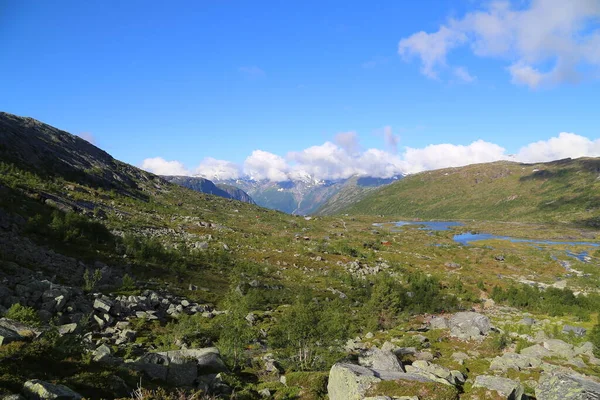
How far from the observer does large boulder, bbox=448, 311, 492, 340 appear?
39.5 m

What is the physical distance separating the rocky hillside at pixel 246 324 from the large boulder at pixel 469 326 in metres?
0.25

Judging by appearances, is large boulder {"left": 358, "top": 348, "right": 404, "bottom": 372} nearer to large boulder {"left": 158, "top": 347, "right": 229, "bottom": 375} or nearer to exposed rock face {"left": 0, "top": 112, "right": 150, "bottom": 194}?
large boulder {"left": 158, "top": 347, "right": 229, "bottom": 375}

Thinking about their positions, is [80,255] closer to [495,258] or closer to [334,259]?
[334,259]

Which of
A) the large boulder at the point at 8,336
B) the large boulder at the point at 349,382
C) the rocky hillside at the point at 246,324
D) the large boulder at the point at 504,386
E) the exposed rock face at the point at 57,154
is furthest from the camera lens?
the exposed rock face at the point at 57,154

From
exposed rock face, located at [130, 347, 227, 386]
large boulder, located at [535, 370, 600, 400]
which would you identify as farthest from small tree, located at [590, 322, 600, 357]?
exposed rock face, located at [130, 347, 227, 386]

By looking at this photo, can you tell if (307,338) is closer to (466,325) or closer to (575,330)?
(466,325)

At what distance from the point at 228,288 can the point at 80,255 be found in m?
17.8

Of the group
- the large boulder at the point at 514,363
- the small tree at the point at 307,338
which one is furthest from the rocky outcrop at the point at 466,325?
the small tree at the point at 307,338

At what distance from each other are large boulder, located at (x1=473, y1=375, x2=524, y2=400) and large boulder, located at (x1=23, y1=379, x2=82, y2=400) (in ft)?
66.2

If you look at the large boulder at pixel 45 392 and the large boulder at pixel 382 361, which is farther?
the large boulder at pixel 382 361

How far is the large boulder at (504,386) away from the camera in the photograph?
17.8 metres

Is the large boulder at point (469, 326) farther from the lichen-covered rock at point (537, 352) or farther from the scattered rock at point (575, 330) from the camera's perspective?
the scattered rock at point (575, 330)

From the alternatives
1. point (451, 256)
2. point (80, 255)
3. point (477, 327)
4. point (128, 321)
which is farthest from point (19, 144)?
point (451, 256)

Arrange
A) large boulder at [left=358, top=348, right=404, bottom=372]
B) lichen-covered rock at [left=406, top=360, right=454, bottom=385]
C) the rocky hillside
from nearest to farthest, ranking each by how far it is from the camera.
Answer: the rocky hillside < lichen-covered rock at [left=406, top=360, right=454, bottom=385] < large boulder at [left=358, top=348, right=404, bottom=372]
